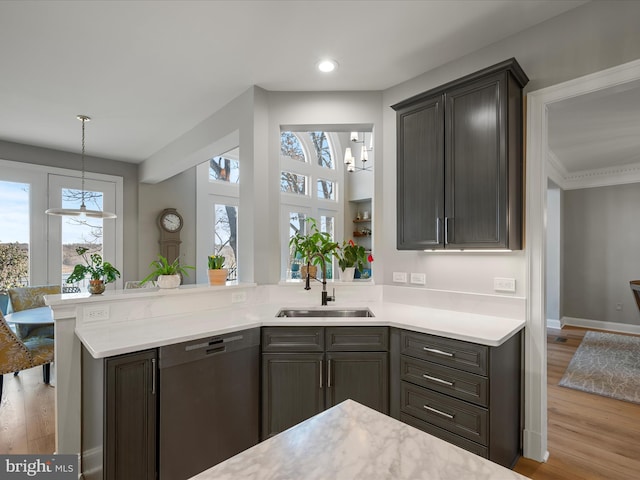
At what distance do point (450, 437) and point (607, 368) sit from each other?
3.09 metres

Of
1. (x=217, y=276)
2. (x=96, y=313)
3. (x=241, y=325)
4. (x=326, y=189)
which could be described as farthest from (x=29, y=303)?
(x=326, y=189)

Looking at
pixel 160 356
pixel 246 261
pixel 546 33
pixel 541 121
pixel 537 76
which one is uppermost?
pixel 546 33

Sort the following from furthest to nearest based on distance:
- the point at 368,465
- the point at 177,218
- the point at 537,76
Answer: the point at 177,218 → the point at 537,76 → the point at 368,465

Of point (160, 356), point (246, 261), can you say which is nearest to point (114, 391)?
point (160, 356)

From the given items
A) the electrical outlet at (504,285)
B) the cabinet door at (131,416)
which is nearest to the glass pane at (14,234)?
the cabinet door at (131,416)

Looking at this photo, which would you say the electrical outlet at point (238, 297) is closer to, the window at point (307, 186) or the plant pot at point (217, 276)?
the plant pot at point (217, 276)

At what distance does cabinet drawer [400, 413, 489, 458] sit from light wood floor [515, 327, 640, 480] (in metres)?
0.54

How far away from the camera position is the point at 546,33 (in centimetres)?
214

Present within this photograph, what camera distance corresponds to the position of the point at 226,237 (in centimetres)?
570

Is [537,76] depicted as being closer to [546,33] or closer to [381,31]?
[546,33]

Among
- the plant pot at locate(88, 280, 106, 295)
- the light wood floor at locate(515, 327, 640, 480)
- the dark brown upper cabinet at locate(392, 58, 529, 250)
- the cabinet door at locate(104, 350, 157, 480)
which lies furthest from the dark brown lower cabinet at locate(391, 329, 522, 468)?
the plant pot at locate(88, 280, 106, 295)

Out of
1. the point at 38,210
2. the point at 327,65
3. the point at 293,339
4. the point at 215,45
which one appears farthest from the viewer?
the point at 38,210

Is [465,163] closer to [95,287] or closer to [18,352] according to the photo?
[95,287]

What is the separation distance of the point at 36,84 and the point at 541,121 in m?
3.93
